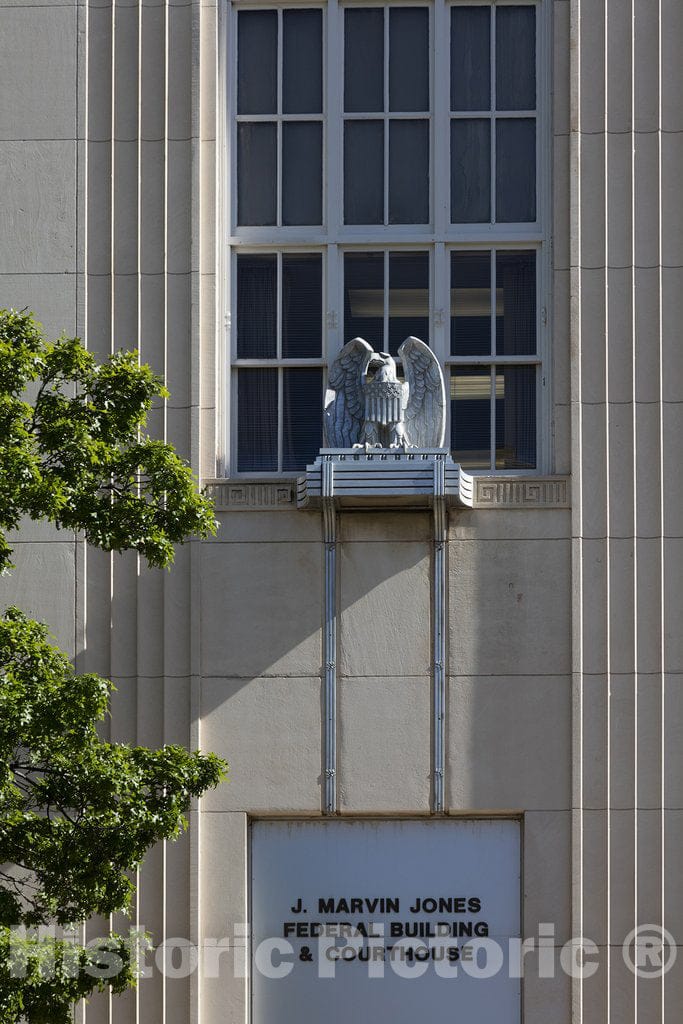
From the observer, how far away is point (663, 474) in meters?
17.6

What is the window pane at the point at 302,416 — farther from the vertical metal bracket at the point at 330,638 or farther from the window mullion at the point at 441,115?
the window mullion at the point at 441,115

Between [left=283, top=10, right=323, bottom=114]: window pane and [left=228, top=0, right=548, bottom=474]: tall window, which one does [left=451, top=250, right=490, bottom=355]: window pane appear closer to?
[left=228, top=0, right=548, bottom=474]: tall window

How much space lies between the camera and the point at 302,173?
18609 millimetres

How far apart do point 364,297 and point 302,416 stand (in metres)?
1.42

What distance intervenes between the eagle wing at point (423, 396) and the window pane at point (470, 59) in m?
2.78

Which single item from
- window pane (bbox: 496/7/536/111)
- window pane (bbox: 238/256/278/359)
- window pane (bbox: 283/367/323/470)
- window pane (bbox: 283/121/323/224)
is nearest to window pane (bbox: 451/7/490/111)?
window pane (bbox: 496/7/536/111)

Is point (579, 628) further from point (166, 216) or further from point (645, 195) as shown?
point (166, 216)

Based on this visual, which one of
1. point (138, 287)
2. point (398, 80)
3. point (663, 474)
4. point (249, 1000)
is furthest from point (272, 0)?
point (249, 1000)

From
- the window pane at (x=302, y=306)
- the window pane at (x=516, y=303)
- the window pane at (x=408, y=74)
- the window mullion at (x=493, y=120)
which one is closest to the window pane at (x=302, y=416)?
the window pane at (x=302, y=306)

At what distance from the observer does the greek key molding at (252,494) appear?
1772 cm

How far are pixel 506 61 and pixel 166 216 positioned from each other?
397 centimetres

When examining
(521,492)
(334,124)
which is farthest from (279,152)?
(521,492)

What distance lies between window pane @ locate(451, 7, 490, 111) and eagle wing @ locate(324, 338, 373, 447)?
292cm

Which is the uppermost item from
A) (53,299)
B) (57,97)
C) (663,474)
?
(57,97)
